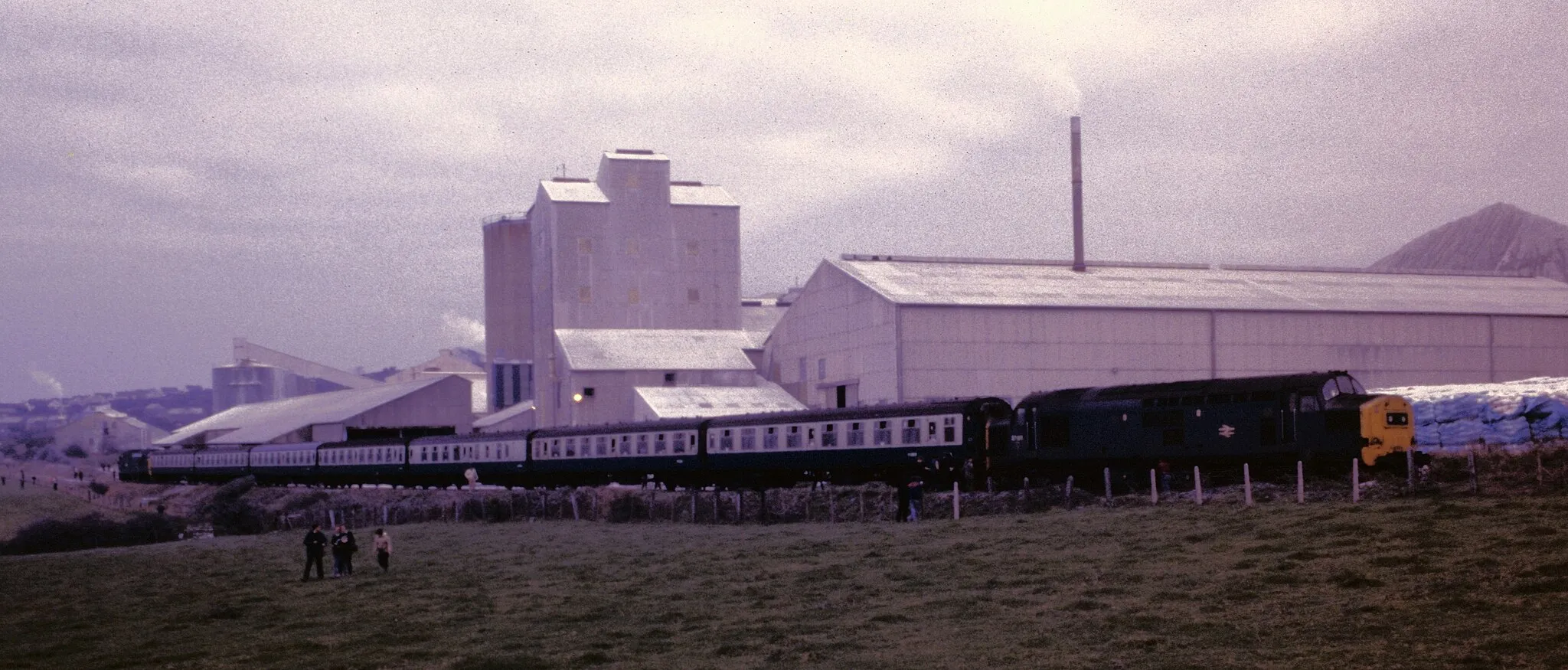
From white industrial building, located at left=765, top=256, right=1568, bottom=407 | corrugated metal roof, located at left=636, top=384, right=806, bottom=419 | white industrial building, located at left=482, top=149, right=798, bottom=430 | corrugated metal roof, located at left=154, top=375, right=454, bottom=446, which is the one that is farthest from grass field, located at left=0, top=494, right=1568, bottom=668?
corrugated metal roof, located at left=154, top=375, right=454, bottom=446

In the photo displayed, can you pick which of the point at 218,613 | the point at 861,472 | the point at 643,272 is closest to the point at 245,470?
the point at 643,272

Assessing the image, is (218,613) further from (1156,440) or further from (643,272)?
(643,272)

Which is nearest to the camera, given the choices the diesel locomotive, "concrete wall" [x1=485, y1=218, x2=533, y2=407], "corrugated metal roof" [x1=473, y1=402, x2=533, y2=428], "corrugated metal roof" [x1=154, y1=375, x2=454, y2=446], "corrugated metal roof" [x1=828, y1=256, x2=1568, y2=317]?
the diesel locomotive

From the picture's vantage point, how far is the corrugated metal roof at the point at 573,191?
386 feet

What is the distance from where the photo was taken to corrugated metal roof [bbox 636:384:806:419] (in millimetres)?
95125

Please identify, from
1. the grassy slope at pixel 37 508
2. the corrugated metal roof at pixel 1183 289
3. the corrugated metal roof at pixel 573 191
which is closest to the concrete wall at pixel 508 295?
the corrugated metal roof at pixel 573 191

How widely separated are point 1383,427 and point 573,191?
88.3 metres

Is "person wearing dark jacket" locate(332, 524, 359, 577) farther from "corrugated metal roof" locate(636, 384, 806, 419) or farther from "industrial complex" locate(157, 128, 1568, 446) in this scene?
"corrugated metal roof" locate(636, 384, 806, 419)

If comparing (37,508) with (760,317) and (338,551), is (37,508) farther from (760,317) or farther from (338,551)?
(338,551)

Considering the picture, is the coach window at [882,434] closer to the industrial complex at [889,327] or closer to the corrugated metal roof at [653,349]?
the industrial complex at [889,327]

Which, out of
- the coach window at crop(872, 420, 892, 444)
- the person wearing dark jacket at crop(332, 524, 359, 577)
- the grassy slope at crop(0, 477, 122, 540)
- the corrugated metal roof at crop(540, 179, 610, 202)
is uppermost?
the corrugated metal roof at crop(540, 179, 610, 202)

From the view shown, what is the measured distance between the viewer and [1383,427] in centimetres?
3956

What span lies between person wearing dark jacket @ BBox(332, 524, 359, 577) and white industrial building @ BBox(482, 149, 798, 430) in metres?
62.4

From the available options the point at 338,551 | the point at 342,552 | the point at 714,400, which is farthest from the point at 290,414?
the point at 342,552
